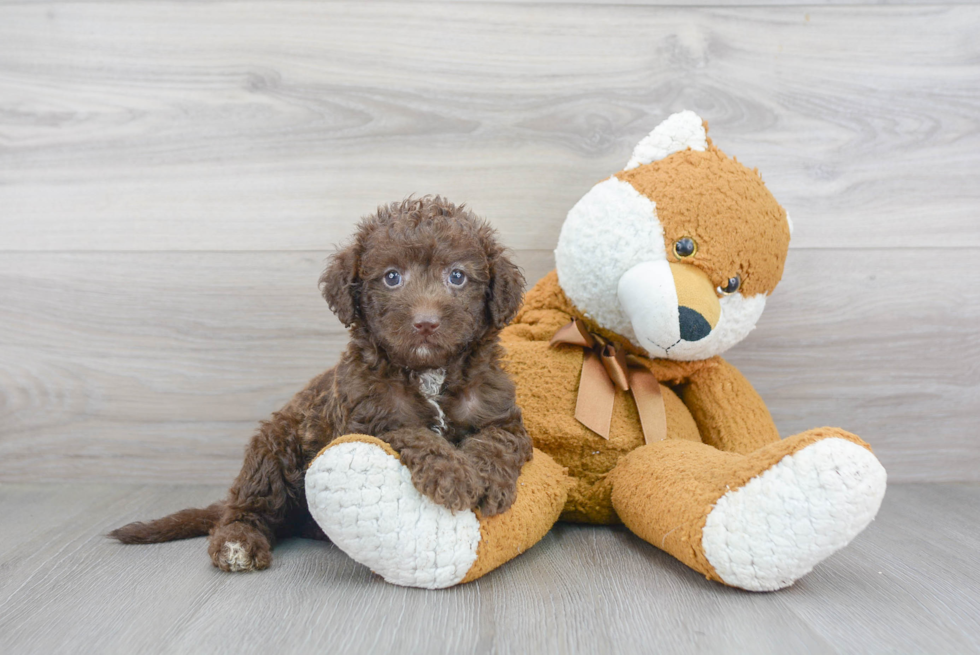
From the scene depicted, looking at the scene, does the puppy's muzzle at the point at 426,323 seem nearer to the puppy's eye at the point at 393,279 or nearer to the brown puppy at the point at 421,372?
the brown puppy at the point at 421,372

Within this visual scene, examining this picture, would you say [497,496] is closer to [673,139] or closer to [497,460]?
[497,460]

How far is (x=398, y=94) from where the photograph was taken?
95.0 inches

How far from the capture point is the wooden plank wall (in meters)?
2.40

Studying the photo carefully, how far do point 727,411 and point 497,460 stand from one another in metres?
0.78

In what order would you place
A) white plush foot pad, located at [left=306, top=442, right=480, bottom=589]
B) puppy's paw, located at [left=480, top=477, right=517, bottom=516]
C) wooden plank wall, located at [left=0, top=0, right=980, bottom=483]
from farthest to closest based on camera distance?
1. wooden plank wall, located at [left=0, top=0, right=980, bottom=483]
2. puppy's paw, located at [left=480, top=477, right=517, bottom=516]
3. white plush foot pad, located at [left=306, top=442, right=480, bottom=589]

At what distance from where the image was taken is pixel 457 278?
163cm

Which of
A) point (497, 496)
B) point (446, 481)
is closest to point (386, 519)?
point (446, 481)

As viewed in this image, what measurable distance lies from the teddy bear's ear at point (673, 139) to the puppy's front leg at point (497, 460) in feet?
2.83

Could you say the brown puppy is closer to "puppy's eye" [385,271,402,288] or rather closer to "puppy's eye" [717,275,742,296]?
"puppy's eye" [385,271,402,288]

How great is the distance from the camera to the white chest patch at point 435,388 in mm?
1671

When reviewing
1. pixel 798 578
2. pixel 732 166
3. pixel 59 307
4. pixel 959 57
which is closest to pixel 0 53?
pixel 59 307

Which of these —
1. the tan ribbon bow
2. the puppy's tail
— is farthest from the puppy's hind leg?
the tan ribbon bow

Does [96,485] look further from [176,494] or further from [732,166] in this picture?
[732,166]

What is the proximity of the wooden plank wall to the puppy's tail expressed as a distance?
593 millimetres
